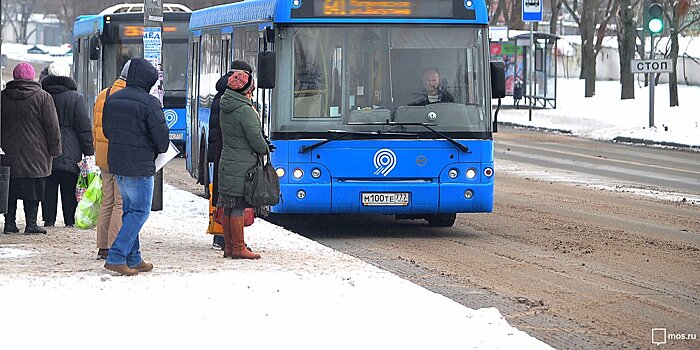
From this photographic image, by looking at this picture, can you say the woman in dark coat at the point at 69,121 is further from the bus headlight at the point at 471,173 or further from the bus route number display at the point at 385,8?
the bus headlight at the point at 471,173

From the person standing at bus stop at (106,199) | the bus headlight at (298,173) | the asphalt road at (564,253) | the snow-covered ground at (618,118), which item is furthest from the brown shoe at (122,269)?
the snow-covered ground at (618,118)

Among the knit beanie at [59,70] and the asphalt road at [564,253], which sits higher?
the knit beanie at [59,70]

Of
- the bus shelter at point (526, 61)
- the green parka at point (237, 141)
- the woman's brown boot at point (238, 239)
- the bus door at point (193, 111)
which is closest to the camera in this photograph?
the green parka at point (237, 141)

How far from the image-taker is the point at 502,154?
29.3m

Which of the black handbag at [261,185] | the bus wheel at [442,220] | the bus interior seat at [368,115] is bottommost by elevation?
the bus wheel at [442,220]

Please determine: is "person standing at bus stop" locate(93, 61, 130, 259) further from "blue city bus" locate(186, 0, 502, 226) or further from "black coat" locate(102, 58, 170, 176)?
"blue city bus" locate(186, 0, 502, 226)

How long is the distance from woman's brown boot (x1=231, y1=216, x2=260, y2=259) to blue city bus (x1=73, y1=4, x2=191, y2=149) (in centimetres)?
1400

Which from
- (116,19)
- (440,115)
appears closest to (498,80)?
(440,115)

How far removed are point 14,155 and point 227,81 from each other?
2.80m

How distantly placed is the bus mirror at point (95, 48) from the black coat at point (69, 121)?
1285cm

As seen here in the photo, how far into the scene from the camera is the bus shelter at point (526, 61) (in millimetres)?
47688

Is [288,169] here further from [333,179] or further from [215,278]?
[215,278]

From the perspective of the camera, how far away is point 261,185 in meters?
11.7

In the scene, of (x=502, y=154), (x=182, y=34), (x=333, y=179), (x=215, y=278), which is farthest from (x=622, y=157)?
(x=215, y=278)
